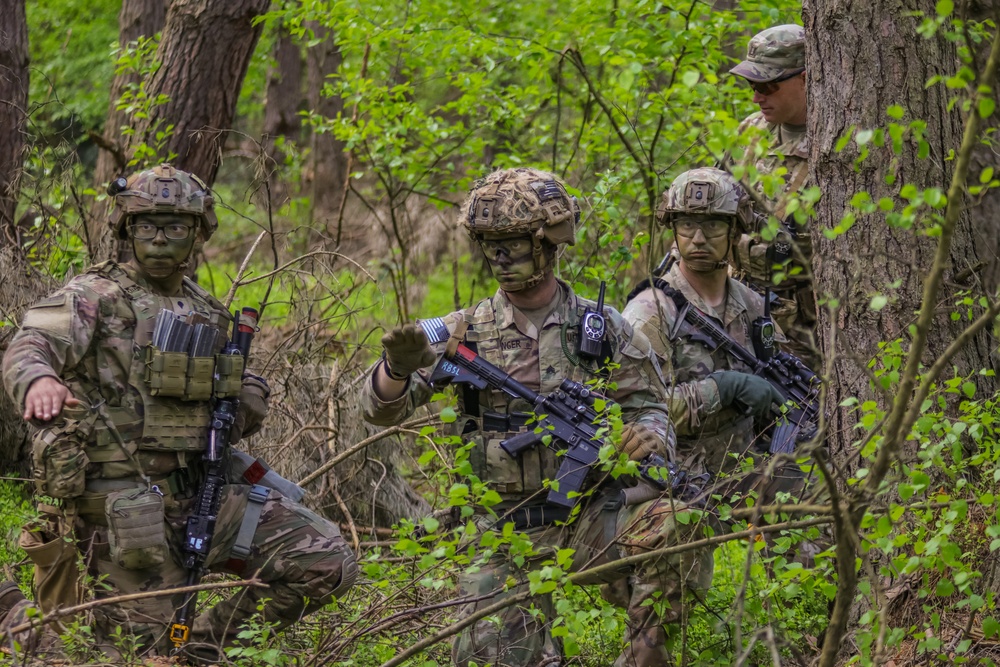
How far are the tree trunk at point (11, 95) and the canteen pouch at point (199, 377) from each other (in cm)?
316

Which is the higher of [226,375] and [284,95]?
[284,95]

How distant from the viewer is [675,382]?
5.30 metres

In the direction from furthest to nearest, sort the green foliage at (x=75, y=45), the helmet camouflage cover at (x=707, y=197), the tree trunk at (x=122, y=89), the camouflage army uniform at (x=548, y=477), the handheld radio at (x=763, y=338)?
the green foliage at (x=75, y=45) < the tree trunk at (x=122, y=89) < the handheld radio at (x=763, y=338) < the helmet camouflage cover at (x=707, y=197) < the camouflage army uniform at (x=548, y=477)

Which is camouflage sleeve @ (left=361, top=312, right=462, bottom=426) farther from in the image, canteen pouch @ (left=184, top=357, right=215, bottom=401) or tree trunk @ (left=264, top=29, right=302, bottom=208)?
tree trunk @ (left=264, top=29, right=302, bottom=208)

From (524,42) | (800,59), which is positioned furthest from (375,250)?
(800,59)

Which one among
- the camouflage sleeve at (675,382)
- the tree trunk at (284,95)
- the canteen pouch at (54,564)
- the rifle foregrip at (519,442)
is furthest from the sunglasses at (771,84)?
the tree trunk at (284,95)

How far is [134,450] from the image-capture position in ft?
16.4

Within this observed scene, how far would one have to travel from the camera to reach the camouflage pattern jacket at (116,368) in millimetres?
4852

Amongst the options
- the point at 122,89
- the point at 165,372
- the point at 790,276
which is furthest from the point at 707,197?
the point at 122,89

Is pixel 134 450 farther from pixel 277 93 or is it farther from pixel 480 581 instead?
pixel 277 93

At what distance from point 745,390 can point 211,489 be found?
2.44 metres

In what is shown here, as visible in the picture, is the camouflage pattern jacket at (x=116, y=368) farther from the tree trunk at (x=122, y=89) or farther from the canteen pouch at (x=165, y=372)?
the tree trunk at (x=122, y=89)

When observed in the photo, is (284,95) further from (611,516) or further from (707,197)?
(611,516)

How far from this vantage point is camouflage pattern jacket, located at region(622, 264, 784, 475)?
5406 mm
